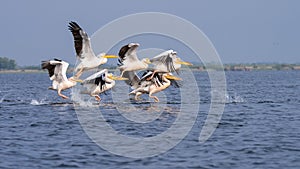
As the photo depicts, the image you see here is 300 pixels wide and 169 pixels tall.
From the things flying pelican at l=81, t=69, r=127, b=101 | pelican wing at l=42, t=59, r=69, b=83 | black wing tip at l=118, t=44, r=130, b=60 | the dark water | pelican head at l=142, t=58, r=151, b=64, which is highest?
black wing tip at l=118, t=44, r=130, b=60

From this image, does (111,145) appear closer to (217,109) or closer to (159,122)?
(159,122)

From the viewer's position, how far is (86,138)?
1571cm

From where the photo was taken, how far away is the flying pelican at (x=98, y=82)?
2148 centimetres

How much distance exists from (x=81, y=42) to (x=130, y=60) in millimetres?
2426

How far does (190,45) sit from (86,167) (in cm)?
969

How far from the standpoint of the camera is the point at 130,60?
2319 cm

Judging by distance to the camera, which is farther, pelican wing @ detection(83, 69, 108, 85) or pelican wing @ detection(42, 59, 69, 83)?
pelican wing @ detection(42, 59, 69, 83)

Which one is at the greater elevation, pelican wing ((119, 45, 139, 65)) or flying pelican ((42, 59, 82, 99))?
pelican wing ((119, 45, 139, 65))

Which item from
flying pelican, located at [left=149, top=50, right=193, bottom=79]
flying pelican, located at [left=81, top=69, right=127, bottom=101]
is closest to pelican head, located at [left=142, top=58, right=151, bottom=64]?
flying pelican, located at [left=149, top=50, right=193, bottom=79]

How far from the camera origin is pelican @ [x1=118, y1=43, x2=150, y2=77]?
2231cm

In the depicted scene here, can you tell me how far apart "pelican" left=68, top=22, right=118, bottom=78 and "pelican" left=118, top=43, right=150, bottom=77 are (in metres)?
0.47

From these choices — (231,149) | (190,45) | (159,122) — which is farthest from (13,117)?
(231,149)

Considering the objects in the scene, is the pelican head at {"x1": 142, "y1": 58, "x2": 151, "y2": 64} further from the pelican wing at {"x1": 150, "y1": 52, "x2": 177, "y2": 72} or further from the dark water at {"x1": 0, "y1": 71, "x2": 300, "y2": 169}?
the dark water at {"x1": 0, "y1": 71, "x2": 300, "y2": 169}

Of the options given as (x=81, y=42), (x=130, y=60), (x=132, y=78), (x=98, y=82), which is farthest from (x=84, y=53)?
(x=132, y=78)
